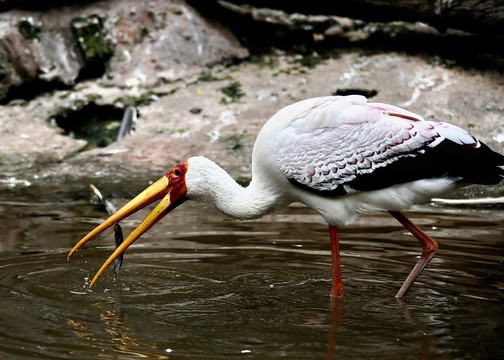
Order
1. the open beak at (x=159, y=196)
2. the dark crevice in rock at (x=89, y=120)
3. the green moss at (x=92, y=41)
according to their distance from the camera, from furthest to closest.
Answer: the green moss at (x=92, y=41)
the dark crevice in rock at (x=89, y=120)
the open beak at (x=159, y=196)

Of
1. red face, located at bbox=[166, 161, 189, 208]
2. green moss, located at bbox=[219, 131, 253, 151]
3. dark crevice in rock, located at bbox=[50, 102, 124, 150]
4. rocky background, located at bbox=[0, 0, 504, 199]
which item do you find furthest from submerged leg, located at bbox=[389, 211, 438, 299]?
dark crevice in rock, located at bbox=[50, 102, 124, 150]

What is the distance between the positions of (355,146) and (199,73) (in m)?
5.21

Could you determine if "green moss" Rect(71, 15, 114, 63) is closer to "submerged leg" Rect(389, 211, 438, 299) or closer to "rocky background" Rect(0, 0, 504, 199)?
"rocky background" Rect(0, 0, 504, 199)

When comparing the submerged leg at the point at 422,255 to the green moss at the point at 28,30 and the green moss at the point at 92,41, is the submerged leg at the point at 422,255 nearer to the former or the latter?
the green moss at the point at 92,41

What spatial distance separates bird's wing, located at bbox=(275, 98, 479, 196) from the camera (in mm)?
4496

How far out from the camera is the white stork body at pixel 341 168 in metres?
4.45

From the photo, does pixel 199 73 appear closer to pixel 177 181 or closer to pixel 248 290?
pixel 177 181

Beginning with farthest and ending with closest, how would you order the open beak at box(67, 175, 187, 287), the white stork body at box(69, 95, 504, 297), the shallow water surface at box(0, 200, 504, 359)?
the open beak at box(67, 175, 187, 287) < the white stork body at box(69, 95, 504, 297) < the shallow water surface at box(0, 200, 504, 359)

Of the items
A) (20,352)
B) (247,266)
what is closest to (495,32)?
(247,266)

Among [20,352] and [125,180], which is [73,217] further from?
[20,352]

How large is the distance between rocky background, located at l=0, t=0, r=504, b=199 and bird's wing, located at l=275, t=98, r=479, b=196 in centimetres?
283

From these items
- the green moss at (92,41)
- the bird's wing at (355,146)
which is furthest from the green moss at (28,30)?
the bird's wing at (355,146)

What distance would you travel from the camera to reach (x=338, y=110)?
4664mm

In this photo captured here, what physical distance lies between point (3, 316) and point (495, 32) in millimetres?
6422
